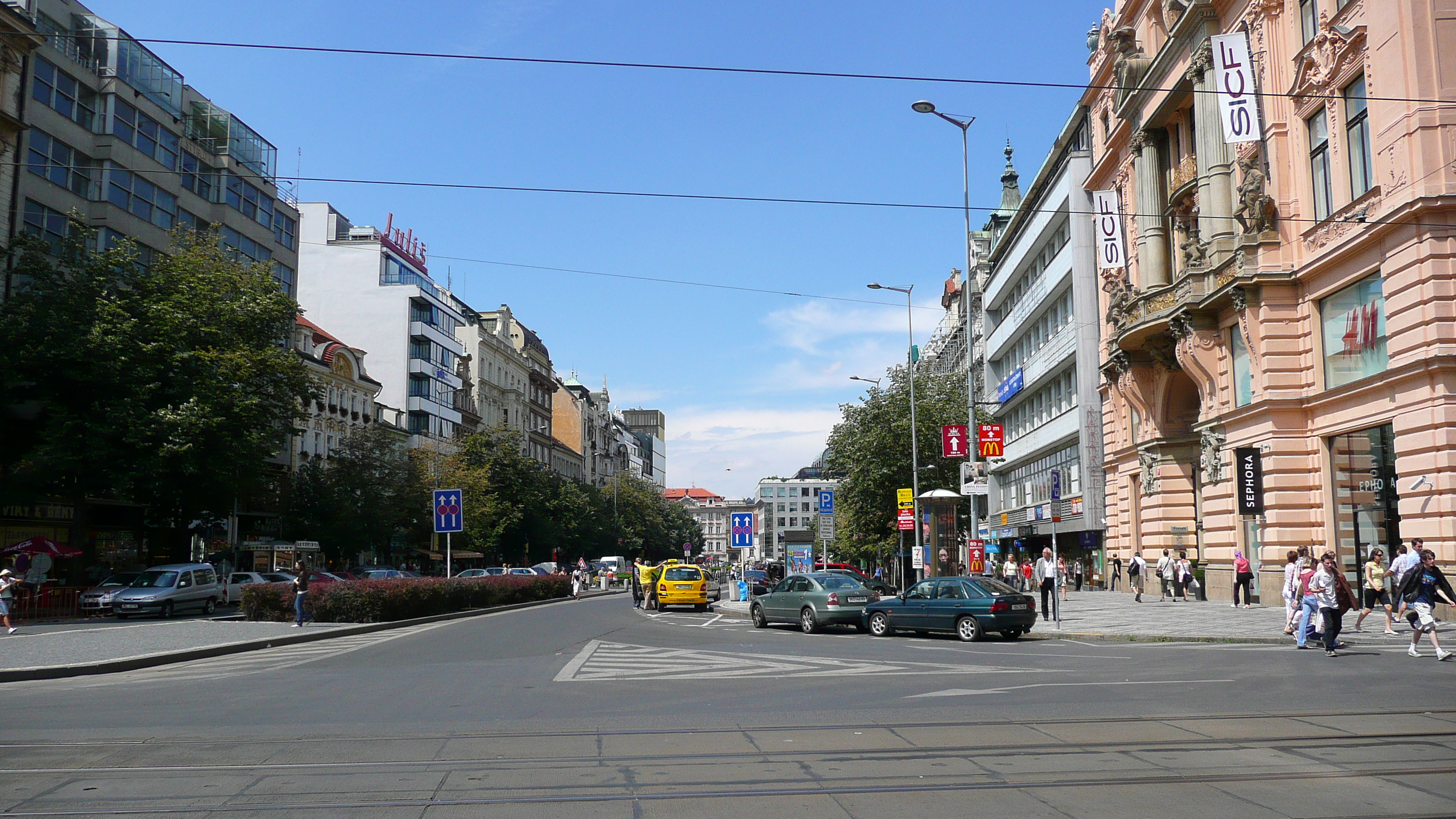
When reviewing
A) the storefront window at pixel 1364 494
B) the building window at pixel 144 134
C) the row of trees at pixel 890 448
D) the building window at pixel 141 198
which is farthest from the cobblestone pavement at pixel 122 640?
the row of trees at pixel 890 448

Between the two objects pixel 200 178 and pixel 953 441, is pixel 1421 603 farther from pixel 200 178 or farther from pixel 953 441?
pixel 200 178

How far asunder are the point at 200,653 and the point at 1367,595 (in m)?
23.3

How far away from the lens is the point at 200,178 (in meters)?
49.5

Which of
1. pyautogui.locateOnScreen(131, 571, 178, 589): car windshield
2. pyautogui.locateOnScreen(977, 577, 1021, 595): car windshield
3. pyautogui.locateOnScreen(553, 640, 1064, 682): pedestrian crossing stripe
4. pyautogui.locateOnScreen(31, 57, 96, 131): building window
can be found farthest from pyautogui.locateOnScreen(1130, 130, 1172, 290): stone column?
pyautogui.locateOnScreen(31, 57, 96, 131): building window

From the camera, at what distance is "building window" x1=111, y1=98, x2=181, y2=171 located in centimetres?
4306

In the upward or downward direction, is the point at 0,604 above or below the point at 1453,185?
below

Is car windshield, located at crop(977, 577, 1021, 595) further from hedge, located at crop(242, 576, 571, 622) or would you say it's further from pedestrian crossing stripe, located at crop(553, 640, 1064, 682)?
hedge, located at crop(242, 576, 571, 622)

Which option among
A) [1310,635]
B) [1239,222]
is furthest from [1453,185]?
[1310,635]

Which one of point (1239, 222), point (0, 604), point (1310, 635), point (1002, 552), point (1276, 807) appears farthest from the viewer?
point (1002, 552)

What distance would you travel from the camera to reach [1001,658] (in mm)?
18281

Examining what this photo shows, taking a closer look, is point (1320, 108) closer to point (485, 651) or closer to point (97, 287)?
point (485, 651)

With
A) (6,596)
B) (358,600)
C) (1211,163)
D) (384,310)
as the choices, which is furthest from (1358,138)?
(384,310)

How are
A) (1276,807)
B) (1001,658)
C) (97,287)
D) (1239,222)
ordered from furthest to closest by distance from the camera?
(97,287) → (1239,222) → (1001,658) → (1276,807)

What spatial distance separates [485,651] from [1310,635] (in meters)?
15.1
